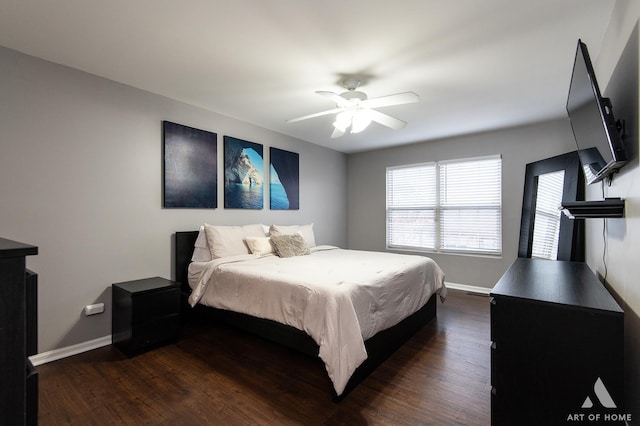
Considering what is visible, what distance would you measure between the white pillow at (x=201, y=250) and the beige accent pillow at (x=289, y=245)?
765 mm

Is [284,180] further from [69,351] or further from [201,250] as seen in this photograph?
[69,351]

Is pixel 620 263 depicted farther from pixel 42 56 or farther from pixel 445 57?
pixel 42 56

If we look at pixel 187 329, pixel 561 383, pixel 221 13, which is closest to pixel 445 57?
pixel 221 13

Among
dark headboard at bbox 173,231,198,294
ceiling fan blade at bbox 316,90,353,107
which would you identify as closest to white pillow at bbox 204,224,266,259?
dark headboard at bbox 173,231,198,294

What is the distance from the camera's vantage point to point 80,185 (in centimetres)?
265

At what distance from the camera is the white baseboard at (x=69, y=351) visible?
2411 millimetres

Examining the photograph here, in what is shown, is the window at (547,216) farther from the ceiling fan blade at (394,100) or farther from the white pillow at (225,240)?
the white pillow at (225,240)

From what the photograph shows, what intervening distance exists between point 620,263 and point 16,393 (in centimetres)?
261

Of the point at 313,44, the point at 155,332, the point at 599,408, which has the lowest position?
the point at 155,332

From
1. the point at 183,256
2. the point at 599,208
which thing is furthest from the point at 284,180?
the point at 599,208

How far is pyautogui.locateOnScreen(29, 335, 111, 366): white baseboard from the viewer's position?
2.41 metres

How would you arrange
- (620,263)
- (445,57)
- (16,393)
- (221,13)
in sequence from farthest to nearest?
(445,57), (221,13), (620,263), (16,393)

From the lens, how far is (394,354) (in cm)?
263

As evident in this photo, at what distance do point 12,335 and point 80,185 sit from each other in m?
2.39
